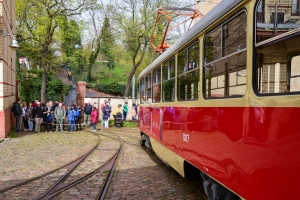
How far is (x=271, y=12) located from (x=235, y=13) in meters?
0.71

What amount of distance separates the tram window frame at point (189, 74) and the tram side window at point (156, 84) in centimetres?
200

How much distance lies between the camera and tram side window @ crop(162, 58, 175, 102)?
21.6ft

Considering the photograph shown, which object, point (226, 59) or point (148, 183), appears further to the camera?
point (148, 183)

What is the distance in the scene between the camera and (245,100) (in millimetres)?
3225

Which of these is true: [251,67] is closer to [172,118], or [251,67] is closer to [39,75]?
[172,118]

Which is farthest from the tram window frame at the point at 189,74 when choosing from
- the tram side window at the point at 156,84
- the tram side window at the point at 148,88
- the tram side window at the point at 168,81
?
the tram side window at the point at 148,88

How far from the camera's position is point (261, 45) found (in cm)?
304

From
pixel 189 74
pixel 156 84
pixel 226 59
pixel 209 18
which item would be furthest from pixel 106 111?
pixel 226 59

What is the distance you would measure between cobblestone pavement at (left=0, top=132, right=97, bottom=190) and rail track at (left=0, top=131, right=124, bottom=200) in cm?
31

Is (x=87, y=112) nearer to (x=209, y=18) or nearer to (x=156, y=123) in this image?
(x=156, y=123)

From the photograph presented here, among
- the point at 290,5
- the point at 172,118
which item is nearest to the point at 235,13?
Result: the point at 290,5

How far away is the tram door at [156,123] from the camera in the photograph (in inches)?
298

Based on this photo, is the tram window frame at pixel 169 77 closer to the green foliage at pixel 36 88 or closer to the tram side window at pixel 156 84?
the tram side window at pixel 156 84

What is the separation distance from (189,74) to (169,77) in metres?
1.63
